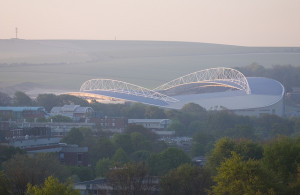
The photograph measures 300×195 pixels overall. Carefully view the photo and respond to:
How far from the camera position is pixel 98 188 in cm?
2684

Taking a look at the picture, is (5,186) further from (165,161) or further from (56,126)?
(56,126)

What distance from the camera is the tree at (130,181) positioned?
2497 centimetres

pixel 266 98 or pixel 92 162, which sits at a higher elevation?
pixel 266 98

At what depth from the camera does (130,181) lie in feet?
82.3

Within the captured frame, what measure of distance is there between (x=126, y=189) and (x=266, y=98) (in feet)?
175

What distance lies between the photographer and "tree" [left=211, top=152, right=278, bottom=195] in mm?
20844

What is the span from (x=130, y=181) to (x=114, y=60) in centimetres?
12968

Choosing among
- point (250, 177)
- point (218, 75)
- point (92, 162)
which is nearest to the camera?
point (250, 177)

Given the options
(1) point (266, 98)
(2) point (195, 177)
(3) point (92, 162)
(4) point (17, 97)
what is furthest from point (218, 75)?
(2) point (195, 177)

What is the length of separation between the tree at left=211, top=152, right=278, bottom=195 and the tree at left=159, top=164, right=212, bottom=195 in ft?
12.6

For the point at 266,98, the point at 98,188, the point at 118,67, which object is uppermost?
the point at 118,67

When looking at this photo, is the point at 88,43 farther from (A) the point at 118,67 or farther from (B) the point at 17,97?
(B) the point at 17,97

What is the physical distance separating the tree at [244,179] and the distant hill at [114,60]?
76459 mm

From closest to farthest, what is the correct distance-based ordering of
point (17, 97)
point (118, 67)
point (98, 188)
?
point (98, 188) → point (17, 97) → point (118, 67)
